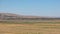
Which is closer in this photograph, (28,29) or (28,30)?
(28,30)
